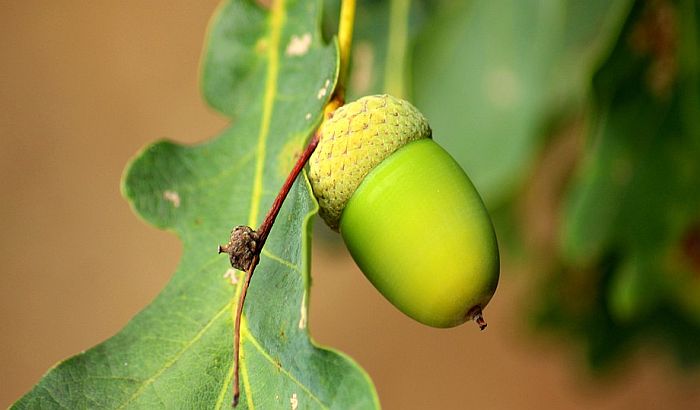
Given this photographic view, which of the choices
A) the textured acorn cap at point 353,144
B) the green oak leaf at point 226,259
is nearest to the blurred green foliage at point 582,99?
the green oak leaf at point 226,259

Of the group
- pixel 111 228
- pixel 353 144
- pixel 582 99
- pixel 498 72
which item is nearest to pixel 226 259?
pixel 353 144

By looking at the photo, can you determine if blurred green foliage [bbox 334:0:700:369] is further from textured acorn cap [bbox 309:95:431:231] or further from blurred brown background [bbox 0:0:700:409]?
blurred brown background [bbox 0:0:700:409]

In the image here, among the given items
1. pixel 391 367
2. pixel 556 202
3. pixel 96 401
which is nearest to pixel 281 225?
pixel 96 401

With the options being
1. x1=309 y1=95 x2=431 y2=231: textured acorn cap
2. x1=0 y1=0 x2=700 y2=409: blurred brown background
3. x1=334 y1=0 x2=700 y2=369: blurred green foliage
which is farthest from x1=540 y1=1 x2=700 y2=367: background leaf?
x1=0 y1=0 x2=700 y2=409: blurred brown background

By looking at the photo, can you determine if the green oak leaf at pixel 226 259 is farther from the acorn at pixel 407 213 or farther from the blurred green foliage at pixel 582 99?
the blurred green foliage at pixel 582 99

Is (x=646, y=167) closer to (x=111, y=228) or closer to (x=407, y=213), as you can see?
(x=407, y=213)
